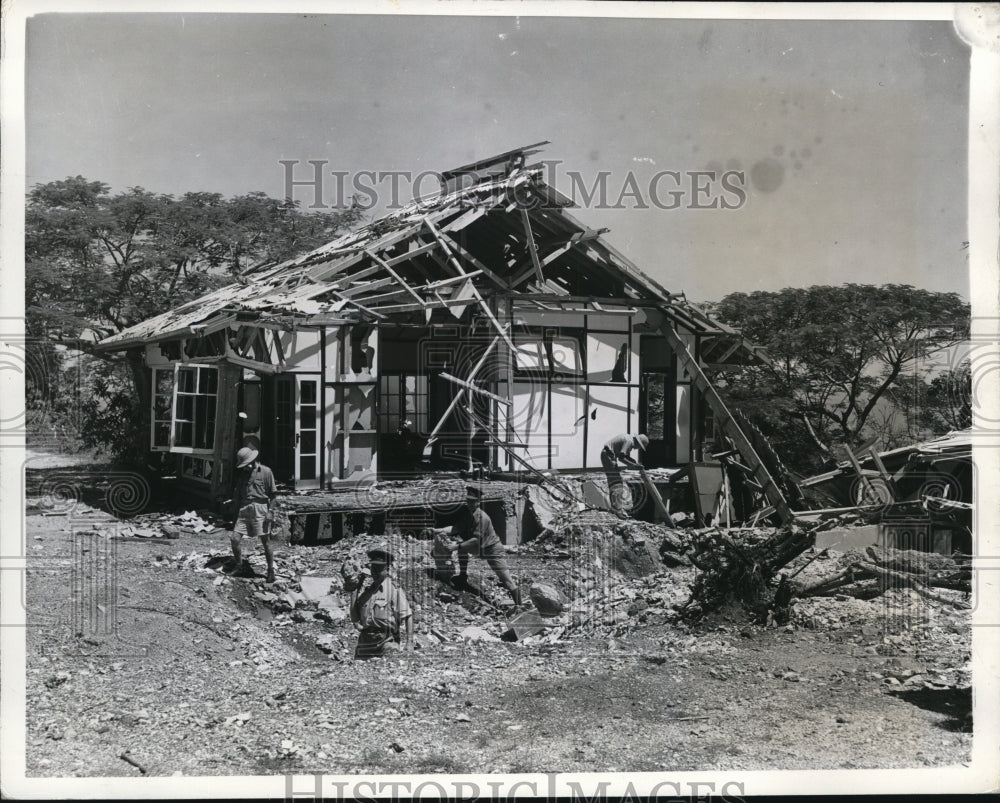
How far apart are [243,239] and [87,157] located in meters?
1.63

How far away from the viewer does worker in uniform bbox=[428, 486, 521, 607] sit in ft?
23.1

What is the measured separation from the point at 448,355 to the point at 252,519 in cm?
225

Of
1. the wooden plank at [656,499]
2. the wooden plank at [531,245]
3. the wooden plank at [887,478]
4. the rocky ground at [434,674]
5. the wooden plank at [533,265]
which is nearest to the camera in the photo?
the rocky ground at [434,674]

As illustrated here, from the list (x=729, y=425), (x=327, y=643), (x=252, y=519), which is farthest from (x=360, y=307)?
(x=729, y=425)

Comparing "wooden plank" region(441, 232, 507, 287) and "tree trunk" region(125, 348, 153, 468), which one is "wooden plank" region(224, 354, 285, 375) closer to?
"tree trunk" region(125, 348, 153, 468)

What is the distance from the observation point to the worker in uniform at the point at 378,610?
662cm

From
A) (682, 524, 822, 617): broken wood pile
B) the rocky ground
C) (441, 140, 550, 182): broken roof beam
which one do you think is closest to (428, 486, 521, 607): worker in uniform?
the rocky ground

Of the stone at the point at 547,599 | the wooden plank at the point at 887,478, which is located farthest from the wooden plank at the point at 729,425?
the stone at the point at 547,599

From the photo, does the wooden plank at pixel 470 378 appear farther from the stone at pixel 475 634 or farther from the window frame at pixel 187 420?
the window frame at pixel 187 420

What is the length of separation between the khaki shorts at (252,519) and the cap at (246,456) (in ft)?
1.19

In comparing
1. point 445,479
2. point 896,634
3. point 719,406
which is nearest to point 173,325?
point 445,479

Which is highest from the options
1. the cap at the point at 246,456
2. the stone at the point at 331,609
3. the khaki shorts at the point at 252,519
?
the cap at the point at 246,456

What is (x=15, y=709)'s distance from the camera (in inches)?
247

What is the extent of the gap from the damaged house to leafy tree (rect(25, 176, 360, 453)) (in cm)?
26
